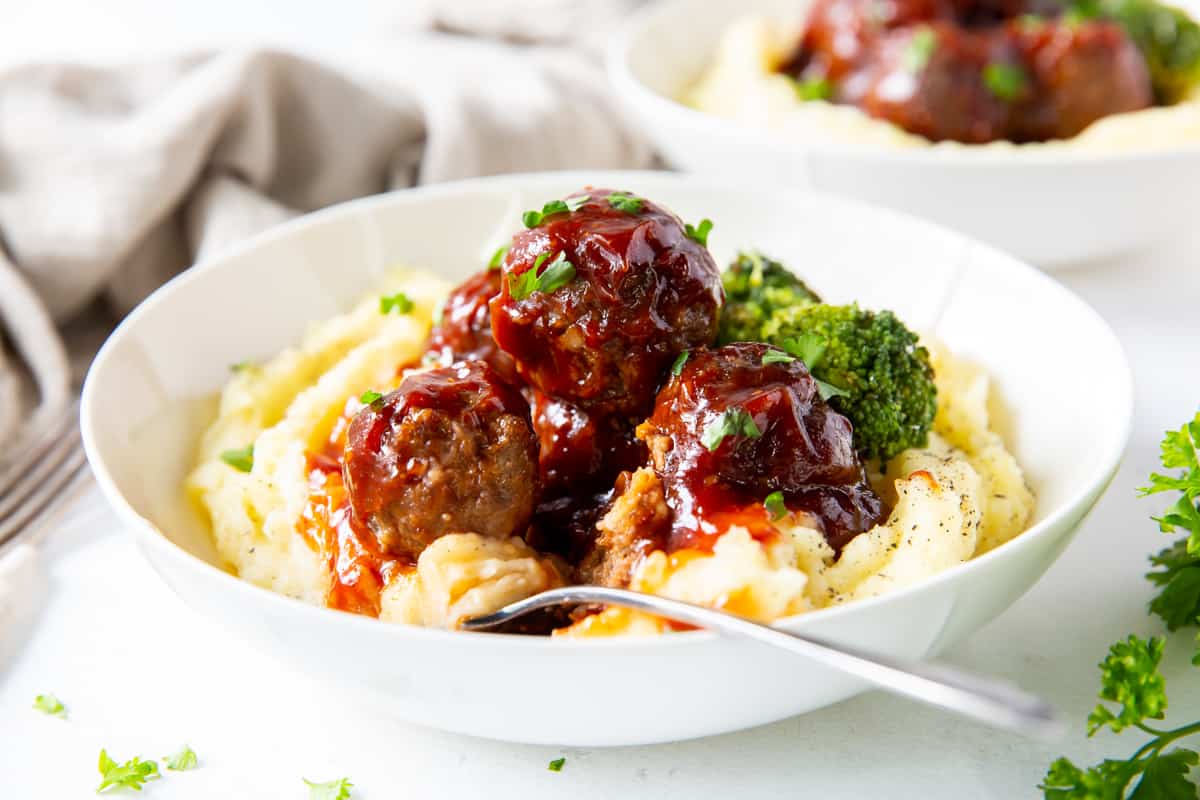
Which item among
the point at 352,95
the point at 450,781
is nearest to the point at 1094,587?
the point at 450,781

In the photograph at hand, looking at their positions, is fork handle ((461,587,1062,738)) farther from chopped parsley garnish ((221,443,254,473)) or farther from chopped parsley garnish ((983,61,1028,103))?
chopped parsley garnish ((983,61,1028,103))

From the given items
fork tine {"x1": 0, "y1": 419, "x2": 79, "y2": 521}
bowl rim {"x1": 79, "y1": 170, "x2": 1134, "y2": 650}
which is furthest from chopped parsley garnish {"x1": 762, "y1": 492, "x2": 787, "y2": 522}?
fork tine {"x1": 0, "y1": 419, "x2": 79, "y2": 521}

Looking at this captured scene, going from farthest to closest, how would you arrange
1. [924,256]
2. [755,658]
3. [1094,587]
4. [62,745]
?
1. [924,256]
2. [1094,587]
3. [62,745]
4. [755,658]

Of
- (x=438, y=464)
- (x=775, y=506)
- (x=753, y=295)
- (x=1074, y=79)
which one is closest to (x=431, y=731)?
(x=438, y=464)

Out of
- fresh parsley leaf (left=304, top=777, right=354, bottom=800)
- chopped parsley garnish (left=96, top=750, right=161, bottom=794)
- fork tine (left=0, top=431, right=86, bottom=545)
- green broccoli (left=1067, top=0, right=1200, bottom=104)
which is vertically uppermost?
green broccoli (left=1067, top=0, right=1200, bottom=104)

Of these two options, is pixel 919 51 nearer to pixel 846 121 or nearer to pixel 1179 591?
pixel 846 121

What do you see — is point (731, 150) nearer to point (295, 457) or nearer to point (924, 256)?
point (924, 256)
